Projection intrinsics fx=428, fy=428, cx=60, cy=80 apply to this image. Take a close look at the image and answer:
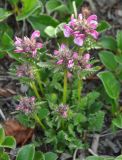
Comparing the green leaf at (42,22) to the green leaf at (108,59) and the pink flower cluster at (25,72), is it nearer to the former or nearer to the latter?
the green leaf at (108,59)

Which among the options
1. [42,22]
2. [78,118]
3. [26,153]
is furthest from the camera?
[42,22]

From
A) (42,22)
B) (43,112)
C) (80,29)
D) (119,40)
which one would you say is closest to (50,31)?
(42,22)

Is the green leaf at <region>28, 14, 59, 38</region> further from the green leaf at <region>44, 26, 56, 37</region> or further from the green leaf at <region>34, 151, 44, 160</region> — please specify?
the green leaf at <region>34, 151, 44, 160</region>

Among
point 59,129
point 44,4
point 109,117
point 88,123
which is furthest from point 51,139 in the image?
point 44,4

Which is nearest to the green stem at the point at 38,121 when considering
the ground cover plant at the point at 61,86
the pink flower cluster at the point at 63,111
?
the ground cover plant at the point at 61,86

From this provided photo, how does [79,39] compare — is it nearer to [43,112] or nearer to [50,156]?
[43,112]

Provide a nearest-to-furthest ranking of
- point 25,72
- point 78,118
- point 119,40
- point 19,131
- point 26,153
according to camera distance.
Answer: point 25,72 → point 26,153 → point 78,118 → point 19,131 → point 119,40

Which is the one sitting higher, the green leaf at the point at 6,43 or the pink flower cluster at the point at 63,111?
the green leaf at the point at 6,43

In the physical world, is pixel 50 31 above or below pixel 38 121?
above
